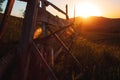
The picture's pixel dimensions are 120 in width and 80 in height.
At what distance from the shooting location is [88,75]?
22.5ft

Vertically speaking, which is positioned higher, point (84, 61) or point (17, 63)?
point (17, 63)

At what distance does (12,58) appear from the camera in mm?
4121

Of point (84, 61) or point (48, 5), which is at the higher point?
point (48, 5)

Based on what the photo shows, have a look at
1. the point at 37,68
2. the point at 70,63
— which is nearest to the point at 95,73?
the point at 70,63

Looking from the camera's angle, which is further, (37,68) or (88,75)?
(88,75)

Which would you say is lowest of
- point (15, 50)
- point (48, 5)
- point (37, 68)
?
point (37, 68)

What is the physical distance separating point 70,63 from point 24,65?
3.46 meters

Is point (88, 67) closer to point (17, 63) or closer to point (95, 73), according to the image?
point (95, 73)

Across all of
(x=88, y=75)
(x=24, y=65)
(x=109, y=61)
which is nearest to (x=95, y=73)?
(x=88, y=75)

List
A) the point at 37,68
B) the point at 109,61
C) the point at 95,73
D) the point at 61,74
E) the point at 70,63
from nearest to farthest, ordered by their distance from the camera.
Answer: the point at 37,68
the point at 61,74
the point at 95,73
the point at 70,63
the point at 109,61

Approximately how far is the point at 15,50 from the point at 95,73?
3.60m

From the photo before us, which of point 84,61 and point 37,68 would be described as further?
point 84,61

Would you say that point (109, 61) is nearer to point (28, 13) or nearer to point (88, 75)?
point (88, 75)

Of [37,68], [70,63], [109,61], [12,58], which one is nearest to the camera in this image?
[12,58]
